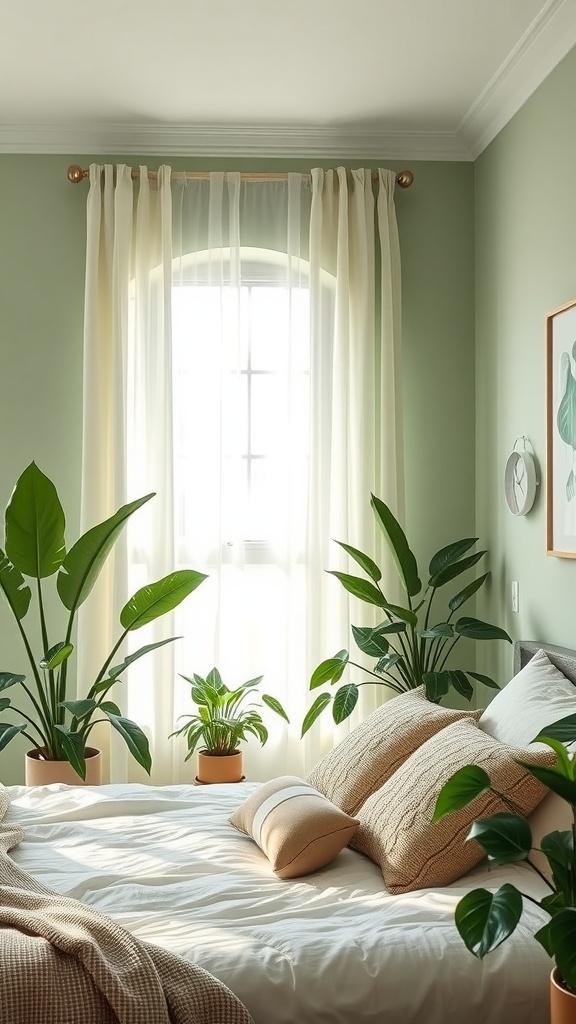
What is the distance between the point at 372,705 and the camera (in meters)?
4.11

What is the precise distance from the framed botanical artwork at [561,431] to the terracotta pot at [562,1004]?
1.72 meters

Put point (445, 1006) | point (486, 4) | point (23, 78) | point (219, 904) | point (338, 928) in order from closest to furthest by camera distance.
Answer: point (445, 1006) → point (338, 928) → point (219, 904) → point (486, 4) → point (23, 78)

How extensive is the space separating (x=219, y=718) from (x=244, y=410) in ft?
4.17

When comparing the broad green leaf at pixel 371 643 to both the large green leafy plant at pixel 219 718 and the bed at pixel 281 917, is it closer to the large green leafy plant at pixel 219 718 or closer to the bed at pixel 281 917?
the large green leafy plant at pixel 219 718

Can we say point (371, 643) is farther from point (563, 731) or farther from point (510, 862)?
point (510, 862)

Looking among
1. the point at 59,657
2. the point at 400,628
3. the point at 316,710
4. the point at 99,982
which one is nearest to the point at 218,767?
the point at 316,710

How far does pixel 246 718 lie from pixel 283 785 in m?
1.28

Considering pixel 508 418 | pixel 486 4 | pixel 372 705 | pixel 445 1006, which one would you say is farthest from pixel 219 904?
pixel 486 4

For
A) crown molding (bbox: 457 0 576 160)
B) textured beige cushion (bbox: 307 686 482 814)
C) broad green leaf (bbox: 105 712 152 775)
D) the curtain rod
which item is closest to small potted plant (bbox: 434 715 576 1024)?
textured beige cushion (bbox: 307 686 482 814)

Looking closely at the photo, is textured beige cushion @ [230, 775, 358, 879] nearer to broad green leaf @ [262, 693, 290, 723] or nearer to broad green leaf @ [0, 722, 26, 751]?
broad green leaf @ [0, 722, 26, 751]

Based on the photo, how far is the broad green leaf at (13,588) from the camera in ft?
11.9

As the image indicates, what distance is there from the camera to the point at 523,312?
3.65m

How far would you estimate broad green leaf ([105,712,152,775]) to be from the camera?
340cm

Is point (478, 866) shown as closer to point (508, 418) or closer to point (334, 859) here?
point (334, 859)
